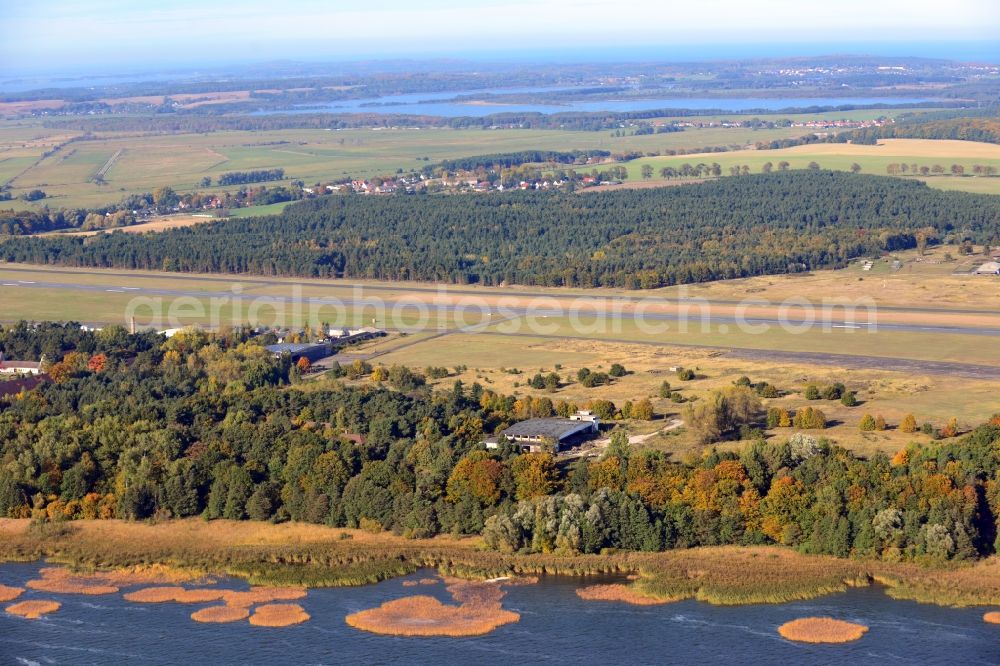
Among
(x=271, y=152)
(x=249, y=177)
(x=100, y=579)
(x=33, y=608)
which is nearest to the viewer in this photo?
(x=33, y=608)

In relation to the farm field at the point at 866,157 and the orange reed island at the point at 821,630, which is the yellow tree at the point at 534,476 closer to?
the orange reed island at the point at 821,630

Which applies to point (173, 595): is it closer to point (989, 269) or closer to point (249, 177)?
point (989, 269)

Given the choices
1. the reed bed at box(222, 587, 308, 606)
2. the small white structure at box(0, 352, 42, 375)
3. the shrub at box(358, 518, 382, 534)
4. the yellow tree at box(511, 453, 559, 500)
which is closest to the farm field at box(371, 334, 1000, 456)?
the yellow tree at box(511, 453, 559, 500)

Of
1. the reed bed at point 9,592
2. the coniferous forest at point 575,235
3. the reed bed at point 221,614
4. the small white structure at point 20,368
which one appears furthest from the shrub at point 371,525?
the coniferous forest at point 575,235

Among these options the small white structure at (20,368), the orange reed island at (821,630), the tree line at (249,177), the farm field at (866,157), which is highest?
the farm field at (866,157)

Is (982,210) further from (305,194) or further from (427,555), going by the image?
(427,555)

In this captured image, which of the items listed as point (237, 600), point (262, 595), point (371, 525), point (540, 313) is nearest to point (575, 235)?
point (540, 313)

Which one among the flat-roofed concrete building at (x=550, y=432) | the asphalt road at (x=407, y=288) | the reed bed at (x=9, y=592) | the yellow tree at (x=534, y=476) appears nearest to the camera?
the reed bed at (x=9, y=592)
